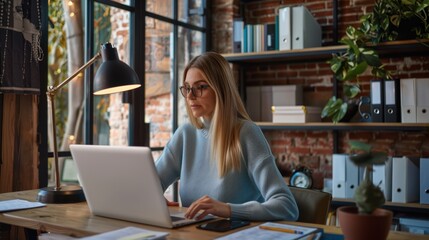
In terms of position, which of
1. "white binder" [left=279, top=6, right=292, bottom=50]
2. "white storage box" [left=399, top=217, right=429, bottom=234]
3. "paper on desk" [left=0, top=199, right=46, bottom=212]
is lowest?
"white storage box" [left=399, top=217, right=429, bottom=234]

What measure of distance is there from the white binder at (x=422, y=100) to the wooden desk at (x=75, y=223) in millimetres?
1817

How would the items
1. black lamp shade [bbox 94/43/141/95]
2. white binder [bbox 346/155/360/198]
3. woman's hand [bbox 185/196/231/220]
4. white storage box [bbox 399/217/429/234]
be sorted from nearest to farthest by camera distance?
woman's hand [bbox 185/196/231/220] < black lamp shade [bbox 94/43/141/95] < white storage box [bbox 399/217/429/234] < white binder [bbox 346/155/360/198]

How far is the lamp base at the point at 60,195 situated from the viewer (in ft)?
6.64

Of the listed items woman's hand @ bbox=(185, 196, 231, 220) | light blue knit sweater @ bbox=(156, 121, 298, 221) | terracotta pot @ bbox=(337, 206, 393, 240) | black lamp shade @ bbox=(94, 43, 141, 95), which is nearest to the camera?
terracotta pot @ bbox=(337, 206, 393, 240)

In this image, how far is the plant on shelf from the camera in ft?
10.2

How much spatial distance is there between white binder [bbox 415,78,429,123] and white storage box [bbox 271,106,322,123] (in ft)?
2.40

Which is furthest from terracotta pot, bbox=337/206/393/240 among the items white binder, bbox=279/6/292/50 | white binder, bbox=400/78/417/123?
white binder, bbox=279/6/292/50

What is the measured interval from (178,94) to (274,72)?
784mm

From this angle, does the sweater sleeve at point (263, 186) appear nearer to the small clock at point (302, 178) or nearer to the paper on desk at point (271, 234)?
the paper on desk at point (271, 234)

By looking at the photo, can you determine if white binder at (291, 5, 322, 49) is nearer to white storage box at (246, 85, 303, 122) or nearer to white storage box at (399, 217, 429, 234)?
white storage box at (246, 85, 303, 122)

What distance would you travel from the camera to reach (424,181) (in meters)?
3.13

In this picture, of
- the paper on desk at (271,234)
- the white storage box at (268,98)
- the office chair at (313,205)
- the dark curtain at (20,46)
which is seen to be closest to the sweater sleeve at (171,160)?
the office chair at (313,205)

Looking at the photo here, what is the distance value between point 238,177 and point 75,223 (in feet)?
2.08

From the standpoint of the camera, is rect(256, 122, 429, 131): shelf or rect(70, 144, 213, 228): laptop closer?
rect(70, 144, 213, 228): laptop
